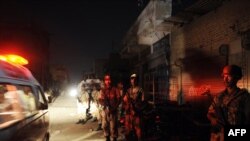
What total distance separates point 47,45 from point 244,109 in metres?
51.1

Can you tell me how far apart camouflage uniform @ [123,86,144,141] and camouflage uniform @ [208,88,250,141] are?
4.53 meters

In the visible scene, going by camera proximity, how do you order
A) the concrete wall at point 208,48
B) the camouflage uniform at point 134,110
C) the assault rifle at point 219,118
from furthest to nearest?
the concrete wall at point 208,48
the camouflage uniform at point 134,110
the assault rifle at point 219,118

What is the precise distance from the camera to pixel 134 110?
9086mm

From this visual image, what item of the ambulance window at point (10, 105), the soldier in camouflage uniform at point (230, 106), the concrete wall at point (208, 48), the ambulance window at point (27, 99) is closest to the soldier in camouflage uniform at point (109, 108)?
the concrete wall at point (208, 48)

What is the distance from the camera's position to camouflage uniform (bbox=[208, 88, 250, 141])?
13.8 ft

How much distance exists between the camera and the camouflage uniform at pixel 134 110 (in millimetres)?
9062

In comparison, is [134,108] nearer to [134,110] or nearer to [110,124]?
[134,110]

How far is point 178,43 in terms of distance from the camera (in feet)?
47.0

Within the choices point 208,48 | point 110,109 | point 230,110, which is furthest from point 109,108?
point 230,110

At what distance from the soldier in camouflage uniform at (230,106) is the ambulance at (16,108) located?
2579mm

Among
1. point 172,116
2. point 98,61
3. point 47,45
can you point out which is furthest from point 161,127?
point 98,61

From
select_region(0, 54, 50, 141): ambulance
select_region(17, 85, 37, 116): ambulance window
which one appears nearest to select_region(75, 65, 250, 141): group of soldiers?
select_region(0, 54, 50, 141): ambulance

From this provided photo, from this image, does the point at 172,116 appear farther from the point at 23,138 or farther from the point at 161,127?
the point at 23,138

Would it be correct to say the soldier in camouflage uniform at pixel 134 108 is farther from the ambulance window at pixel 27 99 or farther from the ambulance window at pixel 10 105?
the ambulance window at pixel 10 105
